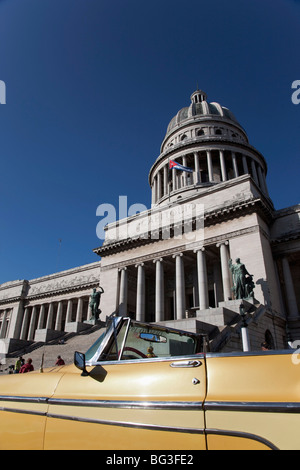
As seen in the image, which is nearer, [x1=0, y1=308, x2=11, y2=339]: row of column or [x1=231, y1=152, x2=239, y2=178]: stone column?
[x1=231, y1=152, x2=239, y2=178]: stone column

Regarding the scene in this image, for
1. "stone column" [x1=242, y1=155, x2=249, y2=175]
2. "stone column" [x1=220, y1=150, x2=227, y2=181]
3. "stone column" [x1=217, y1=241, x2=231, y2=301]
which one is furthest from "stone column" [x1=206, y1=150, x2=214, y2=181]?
"stone column" [x1=217, y1=241, x2=231, y2=301]

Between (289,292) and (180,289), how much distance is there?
9.22 m

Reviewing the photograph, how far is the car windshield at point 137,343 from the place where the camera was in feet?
11.3

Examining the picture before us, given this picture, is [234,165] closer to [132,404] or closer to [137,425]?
[132,404]

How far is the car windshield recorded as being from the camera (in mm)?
3457

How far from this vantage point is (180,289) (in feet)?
90.2

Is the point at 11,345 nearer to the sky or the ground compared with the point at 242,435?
nearer to the sky

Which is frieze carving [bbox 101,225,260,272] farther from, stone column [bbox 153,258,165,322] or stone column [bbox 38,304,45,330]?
stone column [bbox 38,304,45,330]

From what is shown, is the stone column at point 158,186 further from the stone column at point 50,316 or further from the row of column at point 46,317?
the stone column at point 50,316

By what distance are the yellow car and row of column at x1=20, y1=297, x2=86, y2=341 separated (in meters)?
40.6

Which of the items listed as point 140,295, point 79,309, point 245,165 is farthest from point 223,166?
point 79,309

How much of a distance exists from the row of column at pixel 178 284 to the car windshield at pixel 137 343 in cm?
2137
